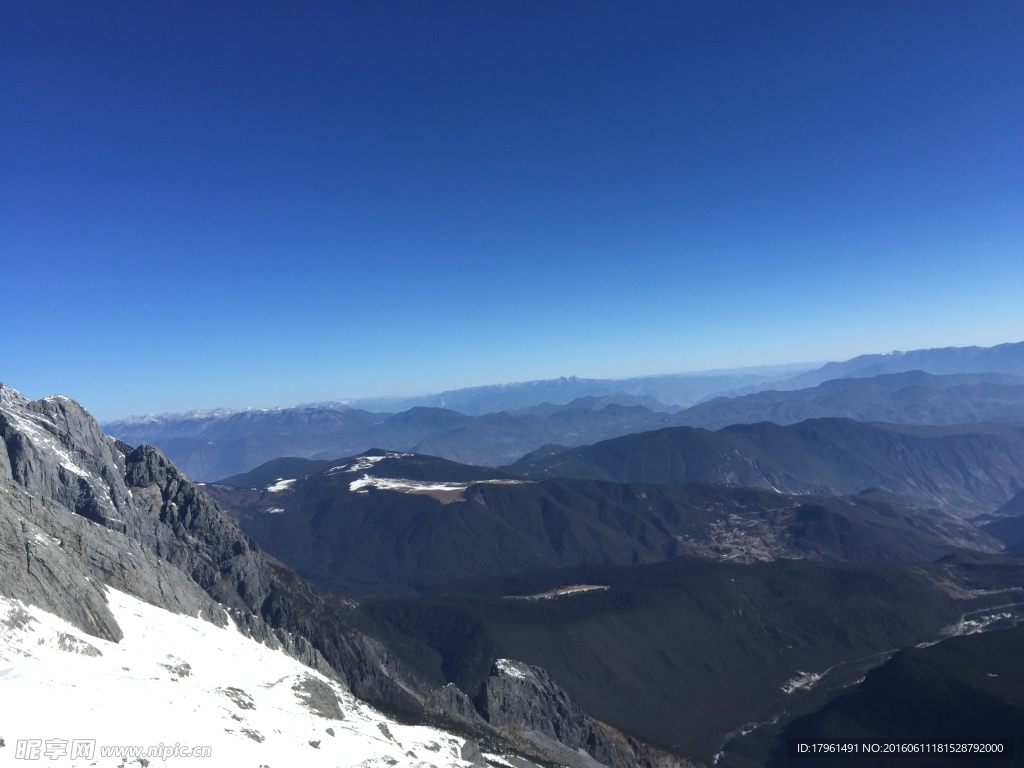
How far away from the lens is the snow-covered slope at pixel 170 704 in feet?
139

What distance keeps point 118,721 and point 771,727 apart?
7003 inches

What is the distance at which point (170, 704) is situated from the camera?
53469 mm

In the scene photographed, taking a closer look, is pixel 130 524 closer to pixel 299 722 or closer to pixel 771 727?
pixel 299 722

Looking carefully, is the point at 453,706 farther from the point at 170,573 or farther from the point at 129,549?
the point at 129,549

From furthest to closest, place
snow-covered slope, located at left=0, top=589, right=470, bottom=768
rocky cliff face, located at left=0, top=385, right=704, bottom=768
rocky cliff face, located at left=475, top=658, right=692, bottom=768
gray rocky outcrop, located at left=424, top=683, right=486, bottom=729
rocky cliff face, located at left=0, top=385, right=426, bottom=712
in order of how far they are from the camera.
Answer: rocky cliff face, located at left=475, top=658, right=692, bottom=768 → gray rocky outcrop, located at left=424, top=683, right=486, bottom=729 → rocky cliff face, located at left=0, top=385, right=704, bottom=768 → rocky cliff face, located at left=0, top=385, right=426, bottom=712 → snow-covered slope, located at left=0, top=589, right=470, bottom=768

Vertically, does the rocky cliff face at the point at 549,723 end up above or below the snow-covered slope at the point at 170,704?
below

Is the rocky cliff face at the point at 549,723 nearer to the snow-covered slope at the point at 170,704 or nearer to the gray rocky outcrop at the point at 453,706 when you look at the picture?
the gray rocky outcrop at the point at 453,706

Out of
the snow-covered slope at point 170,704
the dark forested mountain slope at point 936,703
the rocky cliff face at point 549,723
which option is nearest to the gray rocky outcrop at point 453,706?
the rocky cliff face at point 549,723

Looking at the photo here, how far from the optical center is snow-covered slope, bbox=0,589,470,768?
42500 millimetres

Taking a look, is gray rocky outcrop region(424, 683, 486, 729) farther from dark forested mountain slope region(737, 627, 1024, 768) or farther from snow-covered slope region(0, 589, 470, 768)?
dark forested mountain slope region(737, 627, 1024, 768)

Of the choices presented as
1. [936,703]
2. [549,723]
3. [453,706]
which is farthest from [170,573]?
[936,703]

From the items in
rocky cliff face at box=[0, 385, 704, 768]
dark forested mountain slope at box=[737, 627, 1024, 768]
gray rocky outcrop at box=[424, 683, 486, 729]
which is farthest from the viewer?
dark forested mountain slope at box=[737, 627, 1024, 768]

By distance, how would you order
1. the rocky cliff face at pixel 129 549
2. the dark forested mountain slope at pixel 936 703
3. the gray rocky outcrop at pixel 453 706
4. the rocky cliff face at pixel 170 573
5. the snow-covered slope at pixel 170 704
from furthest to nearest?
the dark forested mountain slope at pixel 936 703 < the gray rocky outcrop at pixel 453 706 < the rocky cliff face at pixel 170 573 < the rocky cliff face at pixel 129 549 < the snow-covered slope at pixel 170 704

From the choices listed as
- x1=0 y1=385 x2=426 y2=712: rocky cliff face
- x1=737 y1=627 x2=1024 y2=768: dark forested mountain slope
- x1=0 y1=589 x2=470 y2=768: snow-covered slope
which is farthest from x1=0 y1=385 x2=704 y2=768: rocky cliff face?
x1=737 y1=627 x2=1024 y2=768: dark forested mountain slope
